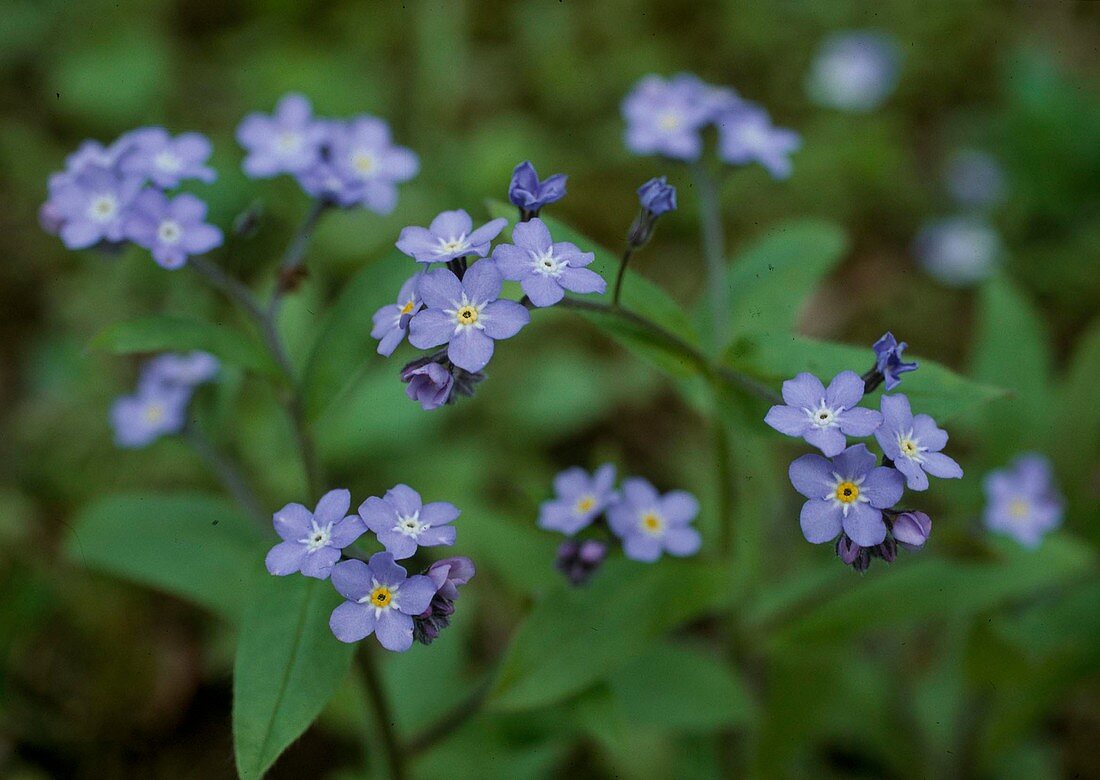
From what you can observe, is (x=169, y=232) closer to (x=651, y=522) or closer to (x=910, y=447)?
(x=651, y=522)

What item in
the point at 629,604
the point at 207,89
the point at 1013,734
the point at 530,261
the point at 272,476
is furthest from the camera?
the point at 207,89

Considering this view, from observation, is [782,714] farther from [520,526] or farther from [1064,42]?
[1064,42]

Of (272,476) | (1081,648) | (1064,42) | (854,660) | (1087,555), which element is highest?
(1064,42)

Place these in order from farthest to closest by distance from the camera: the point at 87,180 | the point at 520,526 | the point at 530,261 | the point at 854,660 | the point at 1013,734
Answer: the point at 854,660 < the point at 1013,734 < the point at 520,526 < the point at 87,180 < the point at 530,261

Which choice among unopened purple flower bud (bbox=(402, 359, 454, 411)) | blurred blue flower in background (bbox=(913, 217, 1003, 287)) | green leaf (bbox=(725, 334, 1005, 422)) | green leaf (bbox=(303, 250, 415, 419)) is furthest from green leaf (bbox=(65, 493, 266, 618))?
blurred blue flower in background (bbox=(913, 217, 1003, 287))

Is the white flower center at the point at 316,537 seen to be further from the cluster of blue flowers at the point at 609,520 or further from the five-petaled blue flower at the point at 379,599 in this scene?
the cluster of blue flowers at the point at 609,520

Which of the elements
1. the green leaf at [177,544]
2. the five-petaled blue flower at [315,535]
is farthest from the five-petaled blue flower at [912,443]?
the green leaf at [177,544]

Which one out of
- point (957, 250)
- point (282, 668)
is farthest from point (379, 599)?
point (957, 250)

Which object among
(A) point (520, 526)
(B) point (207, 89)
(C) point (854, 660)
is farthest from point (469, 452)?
(B) point (207, 89)
